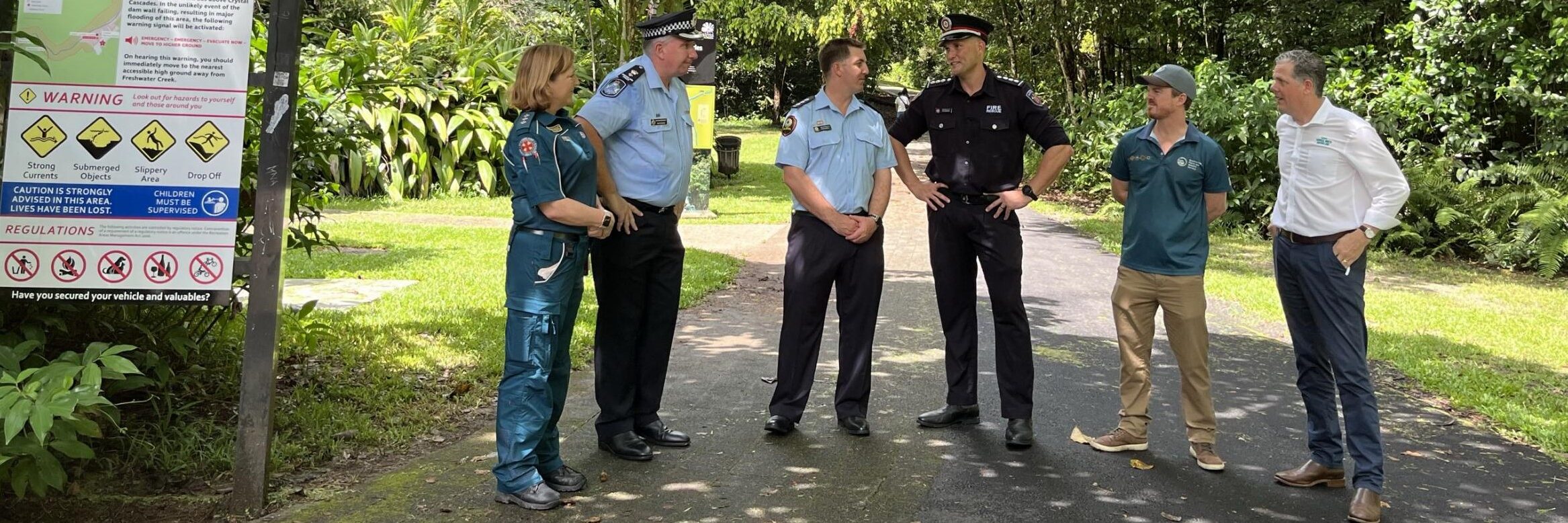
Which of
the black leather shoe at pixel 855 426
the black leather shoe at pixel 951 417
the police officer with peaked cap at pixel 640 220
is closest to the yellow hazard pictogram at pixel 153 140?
the police officer with peaked cap at pixel 640 220

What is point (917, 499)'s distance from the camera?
4711mm

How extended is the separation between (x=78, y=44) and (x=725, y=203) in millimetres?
14480

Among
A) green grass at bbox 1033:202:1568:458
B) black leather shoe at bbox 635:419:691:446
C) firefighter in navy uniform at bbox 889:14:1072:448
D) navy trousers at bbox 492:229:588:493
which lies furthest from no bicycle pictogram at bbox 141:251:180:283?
green grass at bbox 1033:202:1568:458

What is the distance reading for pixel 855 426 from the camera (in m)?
5.66

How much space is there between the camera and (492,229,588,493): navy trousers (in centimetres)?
444

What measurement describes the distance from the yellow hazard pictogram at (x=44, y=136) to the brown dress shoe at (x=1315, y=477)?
4.76 metres

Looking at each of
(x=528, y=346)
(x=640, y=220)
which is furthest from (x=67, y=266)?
(x=640, y=220)

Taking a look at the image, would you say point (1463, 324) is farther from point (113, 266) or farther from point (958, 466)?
point (113, 266)

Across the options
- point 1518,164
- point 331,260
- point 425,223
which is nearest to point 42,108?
point 331,260

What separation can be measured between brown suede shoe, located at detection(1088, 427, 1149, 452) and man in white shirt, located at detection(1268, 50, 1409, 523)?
611 millimetres

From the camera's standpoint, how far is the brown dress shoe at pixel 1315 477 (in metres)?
5.02

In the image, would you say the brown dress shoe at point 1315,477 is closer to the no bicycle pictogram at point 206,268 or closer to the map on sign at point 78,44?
the no bicycle pictogram at point 206,268

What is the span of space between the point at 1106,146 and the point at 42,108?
16467mm

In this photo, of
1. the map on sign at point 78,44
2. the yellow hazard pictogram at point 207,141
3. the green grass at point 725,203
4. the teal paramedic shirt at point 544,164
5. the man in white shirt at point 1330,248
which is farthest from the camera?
the green grass at point 725,203
